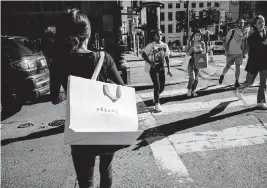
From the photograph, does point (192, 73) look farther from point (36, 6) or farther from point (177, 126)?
point (36, 6)

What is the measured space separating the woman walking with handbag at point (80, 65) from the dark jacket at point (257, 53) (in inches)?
170

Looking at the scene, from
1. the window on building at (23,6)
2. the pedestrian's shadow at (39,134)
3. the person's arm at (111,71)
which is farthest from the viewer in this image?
the window on building at (23,6)

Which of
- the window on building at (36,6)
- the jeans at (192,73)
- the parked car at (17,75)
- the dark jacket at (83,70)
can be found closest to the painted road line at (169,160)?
the dark jacket at (83,70)

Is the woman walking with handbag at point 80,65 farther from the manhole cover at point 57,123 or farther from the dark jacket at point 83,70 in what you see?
the manhole cover at point 57,123

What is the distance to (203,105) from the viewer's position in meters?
6.11

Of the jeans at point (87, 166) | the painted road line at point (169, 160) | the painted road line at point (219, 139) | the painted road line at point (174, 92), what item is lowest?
the painted road line at point (169, 160)

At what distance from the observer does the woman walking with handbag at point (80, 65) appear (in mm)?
1876

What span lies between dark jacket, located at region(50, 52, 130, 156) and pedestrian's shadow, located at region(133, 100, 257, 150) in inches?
86.4

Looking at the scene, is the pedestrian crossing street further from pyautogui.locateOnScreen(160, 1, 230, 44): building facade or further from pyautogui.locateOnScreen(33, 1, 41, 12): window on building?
pyautogui.locateOnScreen(160, 1, 230, 44): building facade

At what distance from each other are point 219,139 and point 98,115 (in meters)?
3.08

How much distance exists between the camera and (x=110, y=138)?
1682 millimetres

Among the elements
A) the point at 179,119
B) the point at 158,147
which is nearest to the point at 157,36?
the point at 179,119

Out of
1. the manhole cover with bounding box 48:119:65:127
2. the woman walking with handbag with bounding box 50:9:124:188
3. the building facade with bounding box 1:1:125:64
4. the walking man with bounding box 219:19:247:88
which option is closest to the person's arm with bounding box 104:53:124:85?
the woman walking with handbag with bounding box 50:9:124:188

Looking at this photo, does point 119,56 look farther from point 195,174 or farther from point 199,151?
point 195,174
